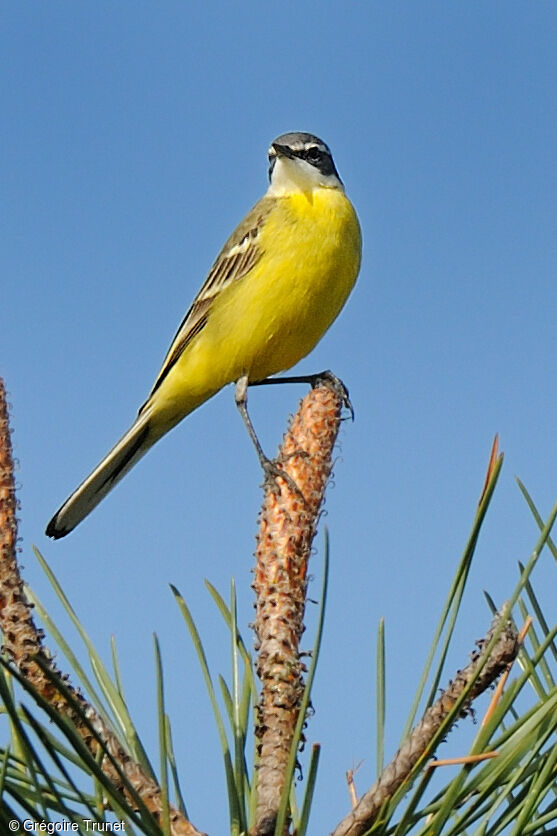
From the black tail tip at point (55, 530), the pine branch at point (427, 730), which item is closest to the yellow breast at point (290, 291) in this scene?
the black tail tip at point (55, 530)

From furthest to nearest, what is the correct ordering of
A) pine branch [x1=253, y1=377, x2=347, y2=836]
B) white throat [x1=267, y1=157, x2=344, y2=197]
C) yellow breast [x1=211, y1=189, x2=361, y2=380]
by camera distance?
1. white throat [x1=267, y1=157, x2=344, y2=197]
2. yellow breast [x1=211, y1=189, x2=361, y2=380]
3. pine branch [x1=253, y1=377, x2=347, y2=836]

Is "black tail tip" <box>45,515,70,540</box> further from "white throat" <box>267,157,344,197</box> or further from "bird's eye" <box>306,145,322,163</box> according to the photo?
"bird's eye" <box>306,145,322,163</box>

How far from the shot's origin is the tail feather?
4.49 meters

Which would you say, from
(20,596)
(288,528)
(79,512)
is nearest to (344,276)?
(79,512)

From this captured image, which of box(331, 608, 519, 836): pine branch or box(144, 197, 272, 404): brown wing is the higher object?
box(144, 197, 272, 404): brown wing

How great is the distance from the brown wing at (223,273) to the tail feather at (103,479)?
1.08 feet

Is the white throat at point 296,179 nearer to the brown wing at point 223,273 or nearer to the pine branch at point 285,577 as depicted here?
the brown wing at point 223,273

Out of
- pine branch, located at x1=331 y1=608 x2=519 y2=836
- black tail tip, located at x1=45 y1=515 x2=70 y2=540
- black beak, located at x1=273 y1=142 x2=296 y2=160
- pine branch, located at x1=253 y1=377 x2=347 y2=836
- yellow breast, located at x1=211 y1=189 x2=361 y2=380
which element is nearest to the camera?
pine branch, located at x1=331 y1=608 x2=519 y2=836

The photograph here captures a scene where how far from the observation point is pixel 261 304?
5.90 m

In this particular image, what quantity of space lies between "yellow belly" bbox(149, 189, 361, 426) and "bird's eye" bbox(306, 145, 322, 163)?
622mm

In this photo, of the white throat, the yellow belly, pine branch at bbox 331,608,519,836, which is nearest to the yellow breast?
the yellow belly

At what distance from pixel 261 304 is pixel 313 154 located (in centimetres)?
178

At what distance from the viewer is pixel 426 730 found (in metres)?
1.72

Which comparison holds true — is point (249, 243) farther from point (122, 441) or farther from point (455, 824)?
point (455, 824)
